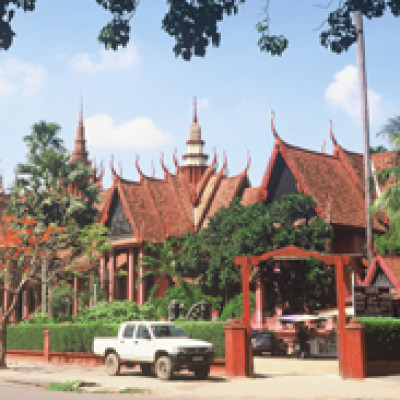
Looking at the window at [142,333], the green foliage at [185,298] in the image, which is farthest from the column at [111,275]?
the window at [142,333]

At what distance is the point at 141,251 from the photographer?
41562 mm

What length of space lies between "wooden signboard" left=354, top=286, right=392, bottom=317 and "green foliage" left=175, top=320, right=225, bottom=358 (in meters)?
4.37

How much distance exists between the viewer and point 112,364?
65.5 feet

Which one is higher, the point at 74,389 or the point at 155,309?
the point at 155,309

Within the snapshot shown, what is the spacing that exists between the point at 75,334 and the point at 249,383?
1178 cm

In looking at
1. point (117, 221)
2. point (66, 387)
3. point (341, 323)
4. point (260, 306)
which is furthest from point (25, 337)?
point (341, 323)

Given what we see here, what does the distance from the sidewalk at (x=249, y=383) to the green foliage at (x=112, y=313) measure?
648 centimetres

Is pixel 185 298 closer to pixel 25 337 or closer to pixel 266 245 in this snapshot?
pixel 266 245

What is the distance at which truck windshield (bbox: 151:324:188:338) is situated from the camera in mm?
18797

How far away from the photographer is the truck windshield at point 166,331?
740 inches

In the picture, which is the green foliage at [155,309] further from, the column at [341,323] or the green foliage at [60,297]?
the column at [341,323]

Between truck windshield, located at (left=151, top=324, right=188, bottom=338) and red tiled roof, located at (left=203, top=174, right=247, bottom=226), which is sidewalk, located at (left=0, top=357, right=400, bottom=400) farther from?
red tiled roof, located at (left=203, top=174, right=247, bottom=226)

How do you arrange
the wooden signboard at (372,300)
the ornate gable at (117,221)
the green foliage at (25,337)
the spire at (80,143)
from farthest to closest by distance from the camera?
the spire at (80,143)
the ornate gable at (117,221)
the green foliage at (25,337)
the wooden signboard at (372,300)

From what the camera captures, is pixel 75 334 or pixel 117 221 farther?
pixel 117 221
